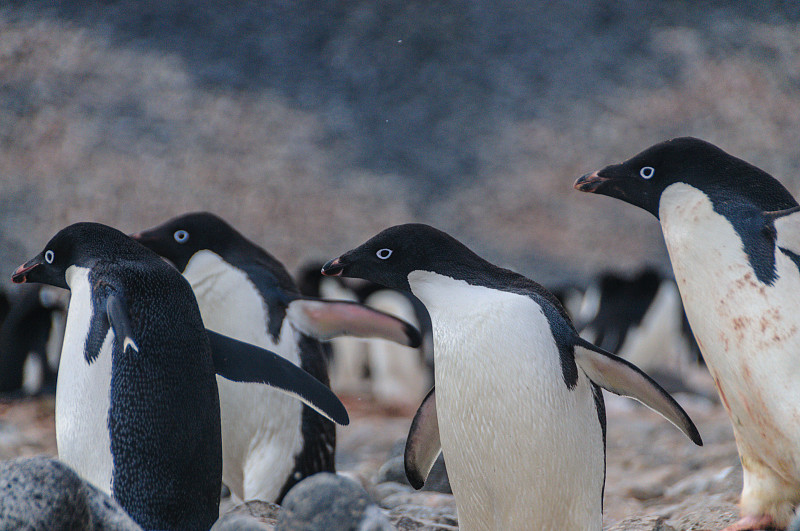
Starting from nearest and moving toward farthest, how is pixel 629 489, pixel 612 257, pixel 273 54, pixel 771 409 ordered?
1. pixel 771 409
2. pixel 629 489
3. pixel 612 257
4. pixel 273 54

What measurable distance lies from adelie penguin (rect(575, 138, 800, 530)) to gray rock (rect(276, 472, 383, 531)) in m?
1.08

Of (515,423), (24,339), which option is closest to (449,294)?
(515,423)

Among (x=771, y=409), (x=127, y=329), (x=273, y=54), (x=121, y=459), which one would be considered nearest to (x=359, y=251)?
(x=127, y=329)

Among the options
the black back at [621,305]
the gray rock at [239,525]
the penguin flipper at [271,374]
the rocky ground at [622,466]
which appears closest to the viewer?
the gray rock at [239,525]

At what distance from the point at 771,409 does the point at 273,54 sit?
1027cm

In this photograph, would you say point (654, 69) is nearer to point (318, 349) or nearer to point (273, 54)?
point (273, 54)

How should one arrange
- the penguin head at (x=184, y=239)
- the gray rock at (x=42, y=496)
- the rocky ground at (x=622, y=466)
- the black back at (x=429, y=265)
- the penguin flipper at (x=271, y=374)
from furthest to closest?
the penguin head at (x=184, y=239)
the rocky ground at (x=622, y=466)
the penguin flipper at (x=271, y=374)
the black back at (x=429, y=265)
the gray rock at (x=42, y=496)

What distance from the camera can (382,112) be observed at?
11.2 metres

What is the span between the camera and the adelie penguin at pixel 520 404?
1.71m

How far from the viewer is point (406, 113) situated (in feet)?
37.3

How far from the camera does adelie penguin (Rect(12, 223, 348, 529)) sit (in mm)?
1763

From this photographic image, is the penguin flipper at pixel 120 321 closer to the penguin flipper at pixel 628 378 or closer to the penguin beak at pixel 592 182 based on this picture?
the penguin flipper at pixel 628 378

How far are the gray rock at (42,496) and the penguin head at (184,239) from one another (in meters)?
1.32

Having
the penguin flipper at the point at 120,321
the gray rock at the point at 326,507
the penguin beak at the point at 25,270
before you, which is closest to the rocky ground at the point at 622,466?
the gray rock at the point at 326,507
